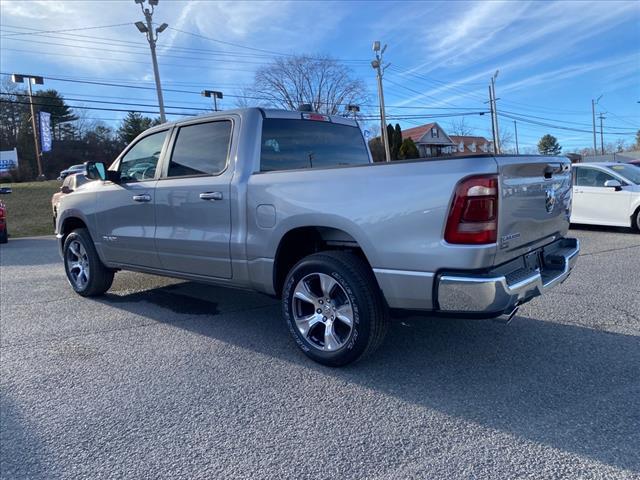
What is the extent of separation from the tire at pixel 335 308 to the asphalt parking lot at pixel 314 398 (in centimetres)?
18

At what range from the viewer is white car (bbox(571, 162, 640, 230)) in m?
9.84

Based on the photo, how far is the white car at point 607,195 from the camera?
984 centimetres

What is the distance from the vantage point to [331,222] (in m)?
3.34

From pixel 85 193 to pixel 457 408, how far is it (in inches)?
188

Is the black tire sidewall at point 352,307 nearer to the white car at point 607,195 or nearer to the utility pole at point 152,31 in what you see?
the white car at point 607,195

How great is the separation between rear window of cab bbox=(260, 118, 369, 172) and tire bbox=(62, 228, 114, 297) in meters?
2.79

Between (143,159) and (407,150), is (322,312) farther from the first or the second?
(407,150)

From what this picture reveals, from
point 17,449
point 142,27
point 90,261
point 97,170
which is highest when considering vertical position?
point 142,27

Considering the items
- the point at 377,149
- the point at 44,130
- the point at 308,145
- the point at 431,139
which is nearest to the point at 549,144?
the point at 431,139

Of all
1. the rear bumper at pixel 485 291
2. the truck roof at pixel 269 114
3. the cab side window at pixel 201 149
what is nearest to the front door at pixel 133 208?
the cab side window at pixel 201 149

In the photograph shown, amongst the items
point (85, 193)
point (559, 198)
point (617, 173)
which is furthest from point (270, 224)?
point (617, 173)

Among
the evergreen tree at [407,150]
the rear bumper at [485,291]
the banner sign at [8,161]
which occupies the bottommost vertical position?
the rear bumper at [485,291]

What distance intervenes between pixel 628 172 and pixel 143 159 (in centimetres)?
1013

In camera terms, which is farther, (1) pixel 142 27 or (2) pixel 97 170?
(1) pixel 142 27
